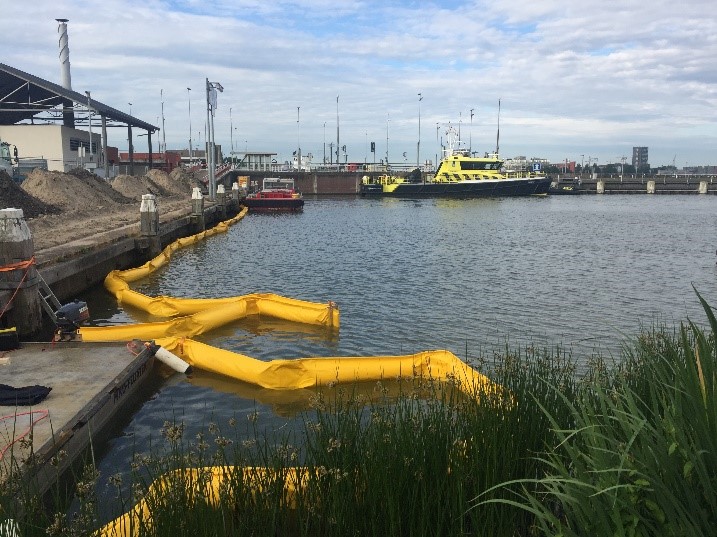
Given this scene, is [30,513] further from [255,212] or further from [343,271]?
[255,212]

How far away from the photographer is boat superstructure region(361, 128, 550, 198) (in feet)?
222

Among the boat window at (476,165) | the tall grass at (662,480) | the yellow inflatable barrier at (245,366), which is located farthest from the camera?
the boat window at (476,165)

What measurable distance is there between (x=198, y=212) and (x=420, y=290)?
53.6ft

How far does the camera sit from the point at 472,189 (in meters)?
67.6

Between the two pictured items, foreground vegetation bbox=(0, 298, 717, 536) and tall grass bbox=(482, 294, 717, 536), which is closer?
tall grass bbox=(482, 294, 717, 536)

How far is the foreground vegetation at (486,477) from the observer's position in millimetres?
2484

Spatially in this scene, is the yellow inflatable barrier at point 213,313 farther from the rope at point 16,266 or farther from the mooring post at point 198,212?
the mooring post at point 198,212

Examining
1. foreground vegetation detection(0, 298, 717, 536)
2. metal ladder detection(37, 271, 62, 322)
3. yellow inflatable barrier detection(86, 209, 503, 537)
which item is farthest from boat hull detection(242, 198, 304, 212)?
foreground vegetation detection(0, 298, 717, 536)

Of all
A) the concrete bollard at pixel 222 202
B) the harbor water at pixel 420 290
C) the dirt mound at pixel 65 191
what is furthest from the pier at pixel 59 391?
the concrete bollard at pixel 222 202

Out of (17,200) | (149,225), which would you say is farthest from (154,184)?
(149,225)

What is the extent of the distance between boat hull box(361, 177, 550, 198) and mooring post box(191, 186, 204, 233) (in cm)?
4241

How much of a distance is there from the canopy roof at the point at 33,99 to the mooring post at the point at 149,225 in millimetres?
24532

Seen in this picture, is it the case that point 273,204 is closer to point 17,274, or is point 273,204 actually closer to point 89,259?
point 89,259

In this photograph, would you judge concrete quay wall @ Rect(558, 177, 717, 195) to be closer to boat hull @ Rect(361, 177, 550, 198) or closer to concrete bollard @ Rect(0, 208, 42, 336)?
boat hull @ Rect(361, 177, 550, 198)
